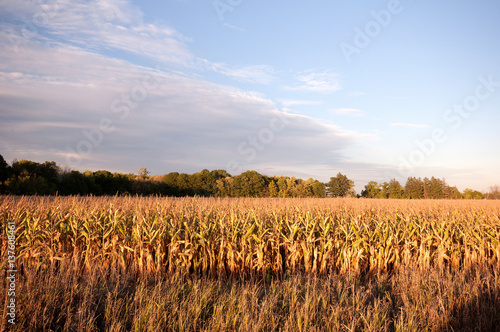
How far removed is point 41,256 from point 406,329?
8.18m

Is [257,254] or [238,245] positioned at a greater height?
[238,245]

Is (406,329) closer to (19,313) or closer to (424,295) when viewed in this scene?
(424,295)

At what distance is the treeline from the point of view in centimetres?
2436

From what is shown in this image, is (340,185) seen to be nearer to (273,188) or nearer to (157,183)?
(273,188)

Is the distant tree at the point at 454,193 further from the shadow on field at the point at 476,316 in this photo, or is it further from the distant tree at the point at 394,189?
the shadow on field at the point at 476,316

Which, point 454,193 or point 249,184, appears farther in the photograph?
point 454,193

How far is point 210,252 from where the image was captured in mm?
7016

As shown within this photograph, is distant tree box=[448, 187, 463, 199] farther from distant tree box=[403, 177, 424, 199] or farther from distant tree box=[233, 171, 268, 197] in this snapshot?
distant tree box=[233, 171, 268, 197]

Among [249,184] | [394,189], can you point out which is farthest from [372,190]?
[249,184]

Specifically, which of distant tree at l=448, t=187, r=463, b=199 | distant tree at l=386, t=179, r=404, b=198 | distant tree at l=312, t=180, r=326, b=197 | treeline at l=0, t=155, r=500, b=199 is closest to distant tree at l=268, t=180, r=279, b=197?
treeline at l=0, t=155, r=500, b=199

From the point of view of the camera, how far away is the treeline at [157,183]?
79.9 feet

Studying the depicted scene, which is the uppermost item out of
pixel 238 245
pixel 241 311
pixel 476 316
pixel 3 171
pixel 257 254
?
pixel 3 171

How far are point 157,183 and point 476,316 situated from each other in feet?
93.8

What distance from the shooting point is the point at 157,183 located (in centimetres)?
3045
